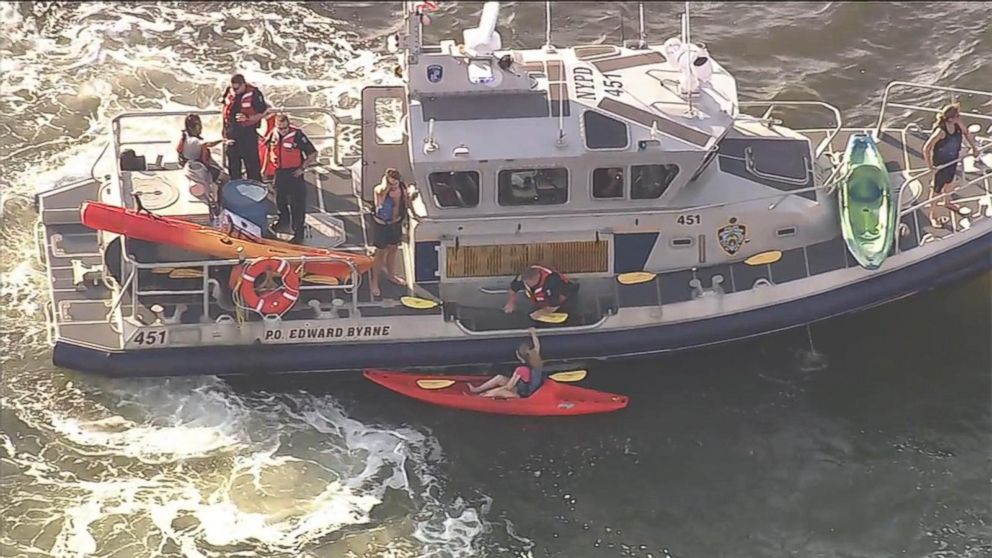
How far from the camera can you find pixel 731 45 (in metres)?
16.7

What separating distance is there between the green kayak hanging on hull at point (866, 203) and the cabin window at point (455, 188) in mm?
3307

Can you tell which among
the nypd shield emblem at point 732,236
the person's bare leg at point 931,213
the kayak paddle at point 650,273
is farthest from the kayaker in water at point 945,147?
the nypd shield emblem at point 732,236

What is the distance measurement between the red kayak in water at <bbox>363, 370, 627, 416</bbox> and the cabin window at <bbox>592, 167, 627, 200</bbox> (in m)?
1.71

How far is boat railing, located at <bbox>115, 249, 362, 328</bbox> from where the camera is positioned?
1129cm

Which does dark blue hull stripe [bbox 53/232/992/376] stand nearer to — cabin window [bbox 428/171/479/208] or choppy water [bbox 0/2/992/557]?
choppy water [bbox 0/2/992/557]

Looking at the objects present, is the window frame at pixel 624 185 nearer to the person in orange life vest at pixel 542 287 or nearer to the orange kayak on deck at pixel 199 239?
the person in orange life vest at pixel 542 287

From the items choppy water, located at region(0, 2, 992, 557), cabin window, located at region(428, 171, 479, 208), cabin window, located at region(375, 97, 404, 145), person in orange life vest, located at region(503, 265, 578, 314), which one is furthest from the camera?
cabin window, located at region(375, 97, 404, 145)

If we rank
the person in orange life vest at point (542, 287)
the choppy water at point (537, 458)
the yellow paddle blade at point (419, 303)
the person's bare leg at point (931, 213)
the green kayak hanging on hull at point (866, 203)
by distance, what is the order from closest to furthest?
the choppy water at point (537, 458) → the person in orange life vest at point (542, 287) → the yellow paddle blade at point (419, 303) → the green kayak hanging on hull at point (866, 203) → the person's bare leg at point (931, 213)

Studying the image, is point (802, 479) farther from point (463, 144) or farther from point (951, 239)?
point (463, 144)

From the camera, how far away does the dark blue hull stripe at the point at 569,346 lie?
11.5 m

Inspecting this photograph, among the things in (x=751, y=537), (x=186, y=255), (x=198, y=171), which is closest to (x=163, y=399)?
(x=186, y=255)

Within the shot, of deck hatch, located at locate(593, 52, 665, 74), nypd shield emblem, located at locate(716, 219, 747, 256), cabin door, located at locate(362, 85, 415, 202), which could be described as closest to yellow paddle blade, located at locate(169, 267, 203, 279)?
cabin door, located at locate(362, 85, 415, 202)

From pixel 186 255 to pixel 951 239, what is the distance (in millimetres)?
6763

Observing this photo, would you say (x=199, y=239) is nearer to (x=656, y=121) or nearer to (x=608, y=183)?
(x=608, y=183)
